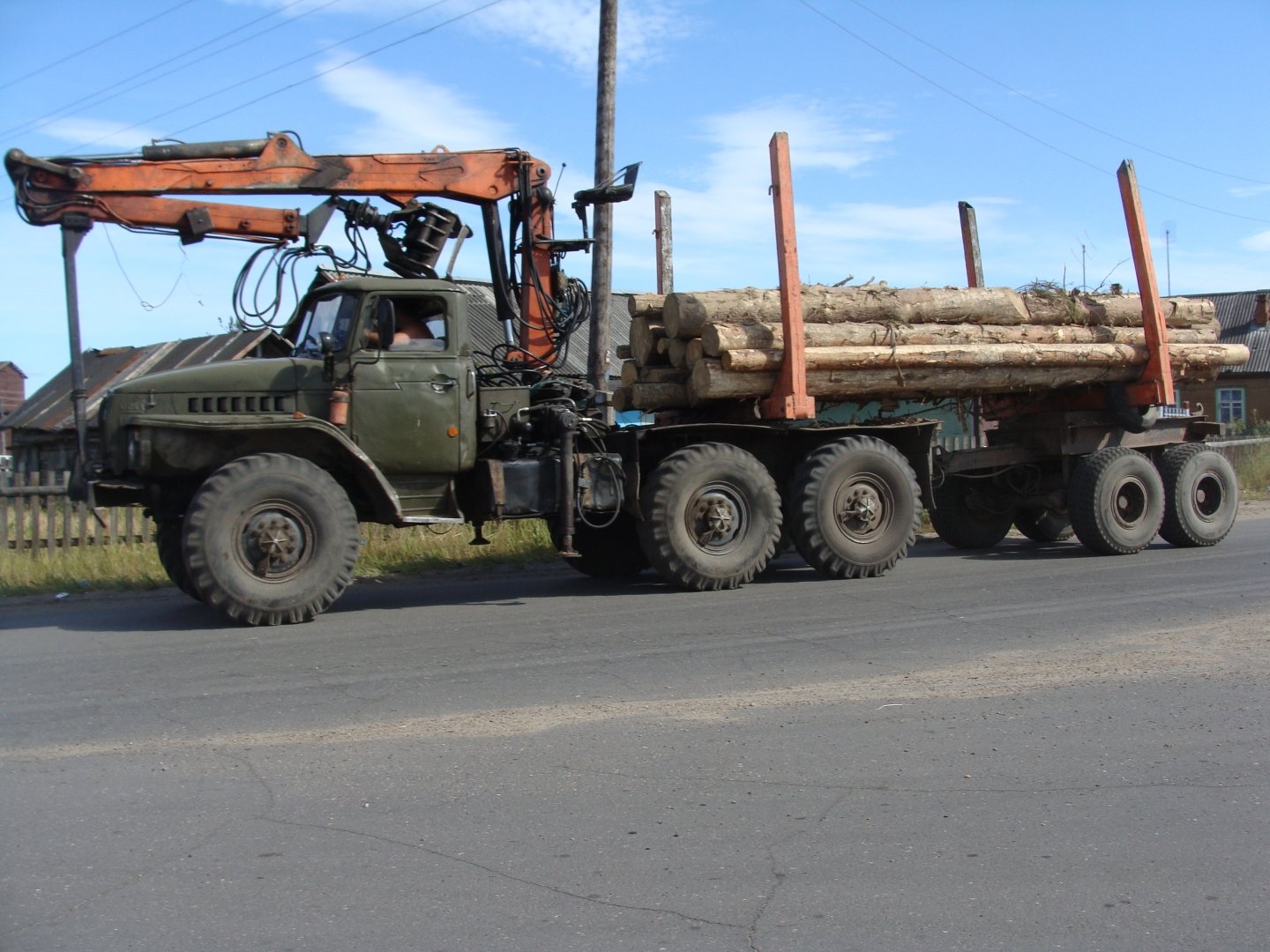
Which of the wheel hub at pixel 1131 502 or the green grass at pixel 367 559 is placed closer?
the green grass at pixel 367 559

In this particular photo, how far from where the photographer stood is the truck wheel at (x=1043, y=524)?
14.0 meters

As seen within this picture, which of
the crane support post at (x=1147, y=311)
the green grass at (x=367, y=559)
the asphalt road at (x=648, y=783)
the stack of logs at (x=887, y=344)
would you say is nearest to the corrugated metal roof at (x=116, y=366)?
the green grass at (x=367, y=559)

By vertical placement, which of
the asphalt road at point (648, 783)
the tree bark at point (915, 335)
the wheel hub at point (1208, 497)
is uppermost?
the tree bark at point (915, 335)

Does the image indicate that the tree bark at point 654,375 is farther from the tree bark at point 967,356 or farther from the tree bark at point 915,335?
the tree bark at point 967,356

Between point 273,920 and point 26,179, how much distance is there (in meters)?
7.88

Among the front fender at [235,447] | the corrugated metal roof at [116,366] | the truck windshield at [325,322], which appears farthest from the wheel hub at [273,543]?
the corrugated metal roof at [116,366]

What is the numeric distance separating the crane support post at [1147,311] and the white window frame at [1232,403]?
124ft

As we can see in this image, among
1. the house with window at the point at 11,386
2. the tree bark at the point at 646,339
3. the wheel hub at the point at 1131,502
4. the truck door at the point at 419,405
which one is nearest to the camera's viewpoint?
the truck door at the point at 419,405

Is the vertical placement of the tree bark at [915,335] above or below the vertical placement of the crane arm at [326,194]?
below

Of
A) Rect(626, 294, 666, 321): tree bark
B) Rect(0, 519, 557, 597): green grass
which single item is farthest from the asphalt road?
Rect(626, 294, 666, 321): tree bark

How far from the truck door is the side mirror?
0.09m

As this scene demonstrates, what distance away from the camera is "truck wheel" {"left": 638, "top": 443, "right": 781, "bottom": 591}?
10625 millimetres

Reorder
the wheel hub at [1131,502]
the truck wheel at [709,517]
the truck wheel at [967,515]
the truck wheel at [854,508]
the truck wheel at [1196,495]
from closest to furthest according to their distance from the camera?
the truck wheel at [709,517], the truck wheel at [854,508], the wheel hub at [1131,502], the truck wheel at [1196,495], the truck wheel at [967,515]

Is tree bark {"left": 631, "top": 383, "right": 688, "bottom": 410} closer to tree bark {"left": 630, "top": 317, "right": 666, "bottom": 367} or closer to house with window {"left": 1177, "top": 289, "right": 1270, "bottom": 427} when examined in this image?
tree bark {"left": 630, "top": 317, "right": 666, "bottom": 367}
